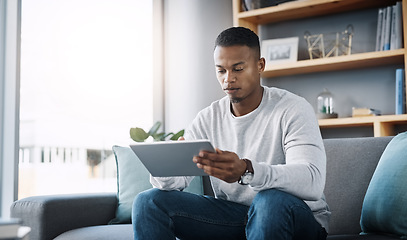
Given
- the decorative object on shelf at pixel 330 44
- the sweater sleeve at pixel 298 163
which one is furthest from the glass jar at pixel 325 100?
the sweater sleeve at pixel 298 163

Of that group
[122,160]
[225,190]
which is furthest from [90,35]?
[225,190]

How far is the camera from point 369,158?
6.15 ft

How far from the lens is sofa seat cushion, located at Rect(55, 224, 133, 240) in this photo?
1.86 m

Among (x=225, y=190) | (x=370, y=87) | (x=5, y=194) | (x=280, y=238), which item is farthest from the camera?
(x=370, y=87)

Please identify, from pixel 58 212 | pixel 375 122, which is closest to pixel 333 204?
pixel 58 212

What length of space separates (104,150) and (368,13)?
203 centimetres

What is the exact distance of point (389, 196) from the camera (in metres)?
1.58

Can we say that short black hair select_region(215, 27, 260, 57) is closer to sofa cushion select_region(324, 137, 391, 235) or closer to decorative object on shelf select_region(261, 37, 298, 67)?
sofa cushion select_region(324, 137, 391, 235)

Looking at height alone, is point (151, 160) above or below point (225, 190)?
above

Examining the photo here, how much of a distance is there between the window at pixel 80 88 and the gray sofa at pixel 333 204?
1054mm

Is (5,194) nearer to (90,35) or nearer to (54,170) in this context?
(54,170)

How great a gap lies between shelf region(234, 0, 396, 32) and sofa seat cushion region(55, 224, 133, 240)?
6.74 feet

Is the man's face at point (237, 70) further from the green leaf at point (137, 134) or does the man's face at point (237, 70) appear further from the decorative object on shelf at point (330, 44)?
the decorative object on shelf at point (330, 44)

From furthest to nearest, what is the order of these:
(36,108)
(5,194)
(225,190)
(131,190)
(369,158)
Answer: (36,108), (5,194), (131,190), (369,158), (225,190)
